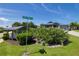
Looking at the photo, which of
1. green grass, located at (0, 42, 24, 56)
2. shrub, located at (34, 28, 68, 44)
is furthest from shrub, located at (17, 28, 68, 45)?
green grass, located at (0, 42, 24, 56)

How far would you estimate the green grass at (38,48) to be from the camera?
541 cm

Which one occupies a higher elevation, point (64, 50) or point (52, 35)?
point (52, 35)

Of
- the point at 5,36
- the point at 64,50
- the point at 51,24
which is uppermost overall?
the point at 51,24

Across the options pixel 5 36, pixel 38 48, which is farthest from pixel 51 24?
pixel 5 36

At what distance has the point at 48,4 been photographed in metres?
5.39

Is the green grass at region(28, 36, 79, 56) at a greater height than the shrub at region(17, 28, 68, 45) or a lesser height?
lesser

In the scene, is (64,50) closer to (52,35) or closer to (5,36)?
(52,35)

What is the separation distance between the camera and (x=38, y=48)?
5.43m

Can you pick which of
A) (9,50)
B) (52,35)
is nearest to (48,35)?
(52,35)

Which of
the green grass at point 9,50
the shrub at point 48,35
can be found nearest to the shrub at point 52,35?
the shrub at point 48,35

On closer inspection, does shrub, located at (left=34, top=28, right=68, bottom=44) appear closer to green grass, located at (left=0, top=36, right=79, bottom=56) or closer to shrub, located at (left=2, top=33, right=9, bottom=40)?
green grass, located at (left=0, top=36, right=79, bottom=56)

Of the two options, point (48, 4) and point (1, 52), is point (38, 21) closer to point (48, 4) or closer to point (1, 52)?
point (48, 4)

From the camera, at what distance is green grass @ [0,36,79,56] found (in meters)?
5.41

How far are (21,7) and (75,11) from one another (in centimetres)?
68
